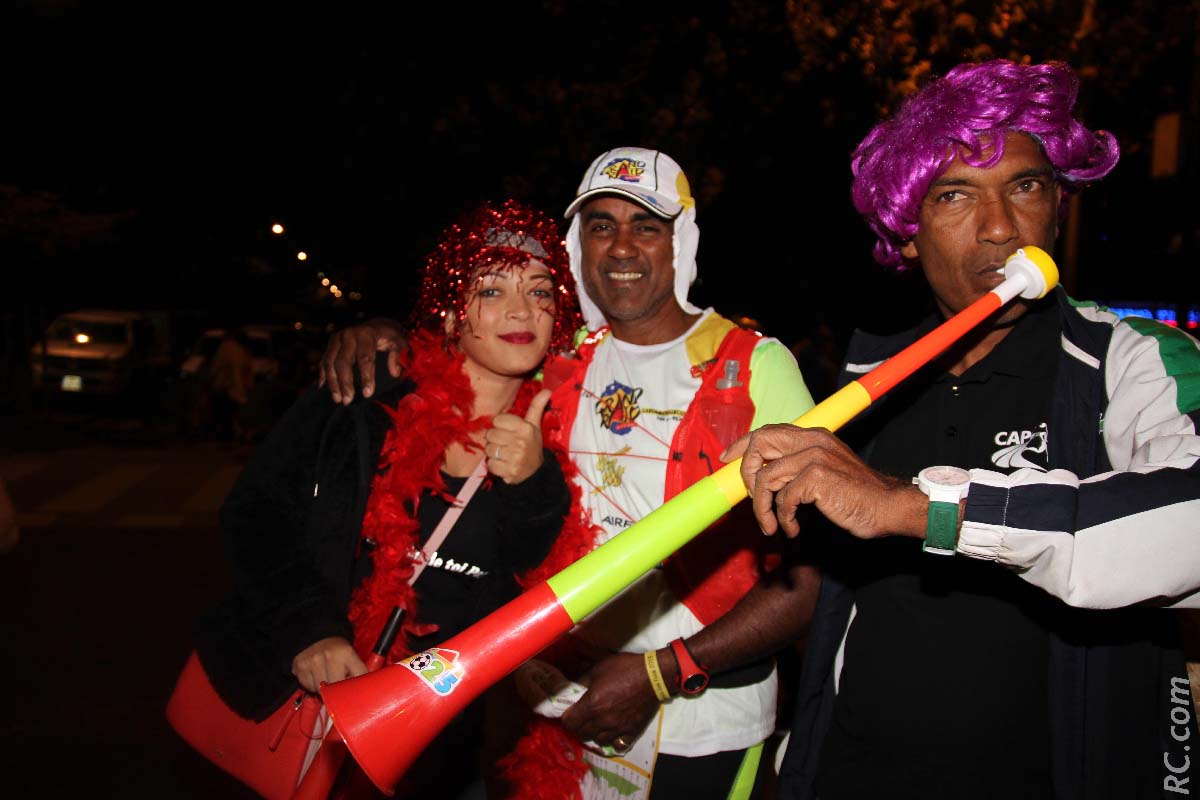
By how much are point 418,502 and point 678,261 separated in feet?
3.58

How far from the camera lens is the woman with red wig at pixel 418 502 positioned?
2.30 meters

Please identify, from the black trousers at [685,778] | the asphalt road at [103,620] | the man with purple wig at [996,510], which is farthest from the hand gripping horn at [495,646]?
the asphalt road at [103,620]

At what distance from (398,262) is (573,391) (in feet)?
32.7

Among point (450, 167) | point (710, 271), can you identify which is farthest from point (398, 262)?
point (710, 271)

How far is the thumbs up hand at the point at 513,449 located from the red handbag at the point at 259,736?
74 centimetres

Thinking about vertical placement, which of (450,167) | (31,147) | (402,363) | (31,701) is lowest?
(31,701)

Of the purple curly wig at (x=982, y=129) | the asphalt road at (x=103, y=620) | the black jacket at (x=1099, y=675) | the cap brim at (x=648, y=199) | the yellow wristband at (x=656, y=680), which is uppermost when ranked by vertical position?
the purple curly wig at (x=982, y=129)

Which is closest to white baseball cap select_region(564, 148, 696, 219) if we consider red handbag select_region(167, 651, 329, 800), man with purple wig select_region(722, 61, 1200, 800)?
man with purple wig select_region(722, 61, 1200, 800)

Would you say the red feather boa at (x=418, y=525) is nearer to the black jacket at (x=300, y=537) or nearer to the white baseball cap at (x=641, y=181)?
the black jacket at (x=300, y=537)

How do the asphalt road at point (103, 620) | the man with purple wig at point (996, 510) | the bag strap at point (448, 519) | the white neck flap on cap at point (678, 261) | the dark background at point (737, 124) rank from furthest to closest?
1. the dark background at point (737, 124)
2. the asphalt road at point (103, 620)
3. the white neck flap on cap at point (678, 261)
4. the bag strap at point (448, 519)
5. the man with purple wig at point (996, 510)

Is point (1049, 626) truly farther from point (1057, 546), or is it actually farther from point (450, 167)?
point (450, 167)

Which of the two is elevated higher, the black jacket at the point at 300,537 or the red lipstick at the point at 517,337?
the red lipstick at the point at 517,337

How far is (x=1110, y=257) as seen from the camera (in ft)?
54.3

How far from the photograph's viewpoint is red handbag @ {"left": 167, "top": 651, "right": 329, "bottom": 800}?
221 cm
